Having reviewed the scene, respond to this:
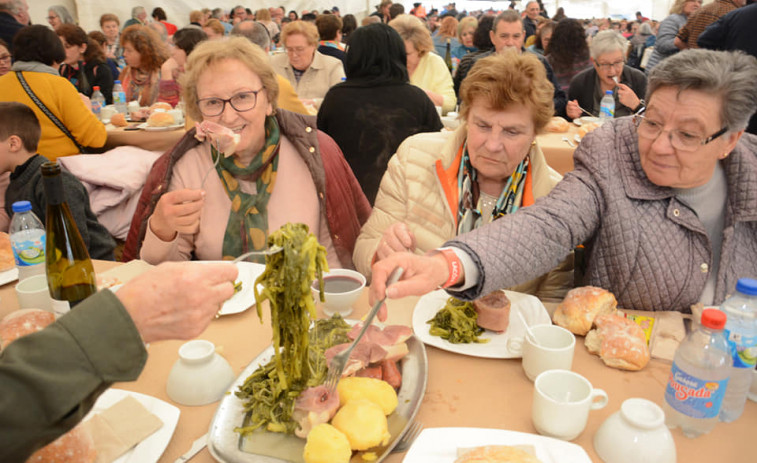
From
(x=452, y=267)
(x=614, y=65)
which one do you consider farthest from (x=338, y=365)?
(x=614, y=65)

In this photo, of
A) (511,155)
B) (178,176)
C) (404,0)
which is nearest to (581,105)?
(511,155)

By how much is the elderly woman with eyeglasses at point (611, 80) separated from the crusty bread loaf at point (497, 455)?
14.2ft

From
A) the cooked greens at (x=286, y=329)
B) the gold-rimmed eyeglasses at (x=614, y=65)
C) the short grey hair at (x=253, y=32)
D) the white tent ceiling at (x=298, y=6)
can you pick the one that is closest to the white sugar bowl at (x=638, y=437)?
the cooked greens at (x=286, y=329)

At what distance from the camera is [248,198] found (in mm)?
2547

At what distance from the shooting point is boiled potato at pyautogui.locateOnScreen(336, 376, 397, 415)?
1291mm

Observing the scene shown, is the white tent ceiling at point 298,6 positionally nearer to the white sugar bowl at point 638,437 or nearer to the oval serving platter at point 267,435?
the oval serving platter at point 267,435

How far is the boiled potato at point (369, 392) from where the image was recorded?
129cm

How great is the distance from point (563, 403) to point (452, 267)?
546 mm

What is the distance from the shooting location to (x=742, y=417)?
1323 mm

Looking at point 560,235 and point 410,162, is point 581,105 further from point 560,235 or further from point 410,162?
point 560,235

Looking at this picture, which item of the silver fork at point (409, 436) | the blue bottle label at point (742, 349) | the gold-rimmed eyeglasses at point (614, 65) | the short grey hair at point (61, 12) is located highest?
the short grey hair at point (61, 12)

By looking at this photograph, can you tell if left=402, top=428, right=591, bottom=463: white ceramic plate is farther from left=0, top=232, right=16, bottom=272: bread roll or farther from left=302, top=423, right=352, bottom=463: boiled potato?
left=0, top=232, right=16, bottom=272: bread roll

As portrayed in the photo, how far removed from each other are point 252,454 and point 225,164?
1.67 metres

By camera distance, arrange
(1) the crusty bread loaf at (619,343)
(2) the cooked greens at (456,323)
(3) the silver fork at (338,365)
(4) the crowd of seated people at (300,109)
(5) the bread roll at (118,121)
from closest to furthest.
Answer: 1. (3) the silver fork at (338,365)
2. (1) the crusty bread loaf at (619,343)
3. (2) the cooked greens at (456,323)
4. (4) the crowd of seated people at (300,109)
5. (5) the bread roll at (118,121)
